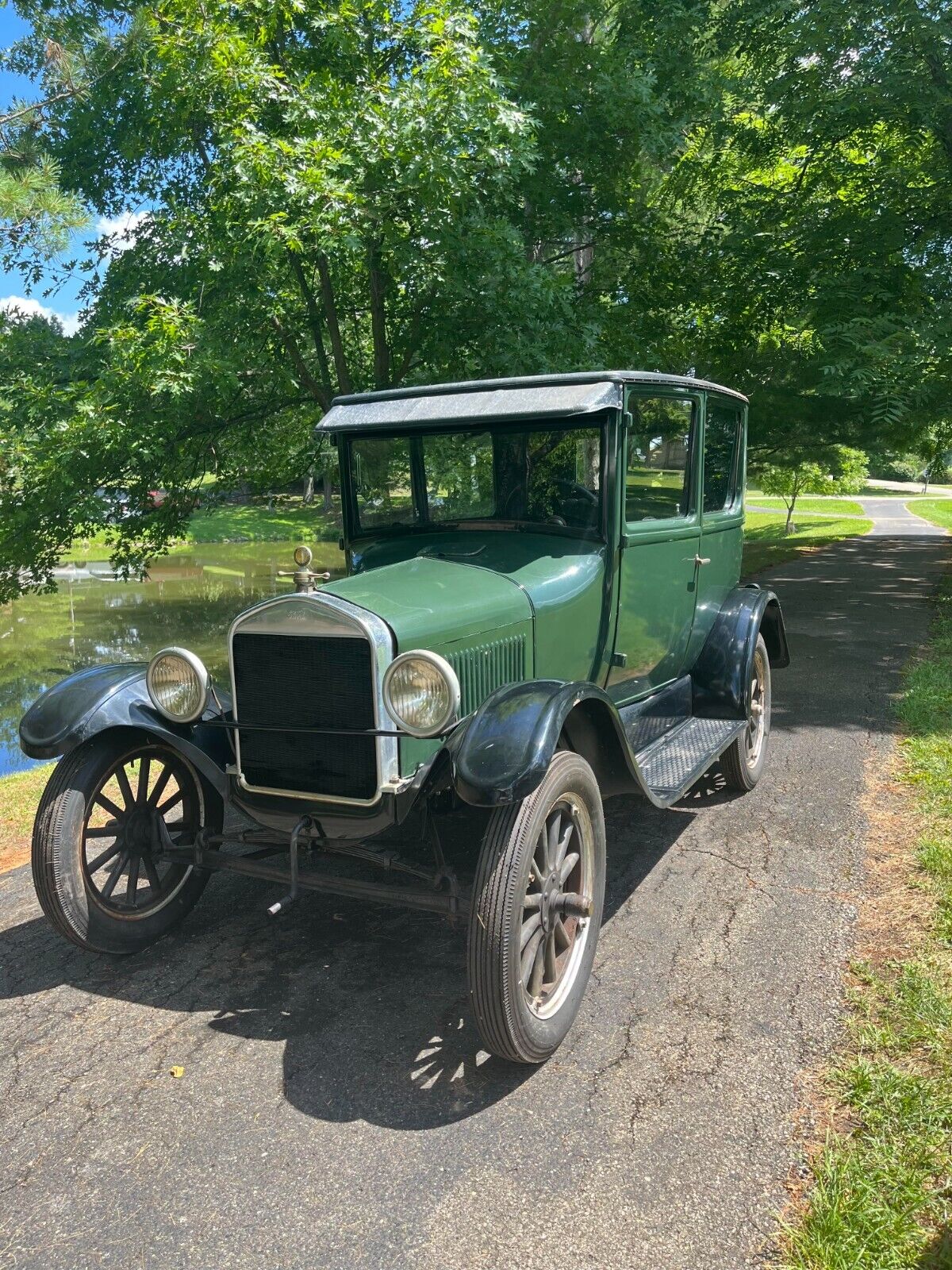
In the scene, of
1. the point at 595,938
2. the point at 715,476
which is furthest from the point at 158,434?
the point at 595,938

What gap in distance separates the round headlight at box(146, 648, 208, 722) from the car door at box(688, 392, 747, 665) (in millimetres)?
2658

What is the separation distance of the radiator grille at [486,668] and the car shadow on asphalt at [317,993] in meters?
0.80

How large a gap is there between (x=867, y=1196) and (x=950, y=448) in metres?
14.5

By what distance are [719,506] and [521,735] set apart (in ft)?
9.58

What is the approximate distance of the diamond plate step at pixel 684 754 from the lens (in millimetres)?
3822

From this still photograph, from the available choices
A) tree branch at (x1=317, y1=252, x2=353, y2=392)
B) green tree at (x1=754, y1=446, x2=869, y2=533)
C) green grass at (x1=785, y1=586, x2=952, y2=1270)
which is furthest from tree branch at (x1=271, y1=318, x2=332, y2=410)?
green tree at (x1=754, y1=446, x2=869, y2=533)

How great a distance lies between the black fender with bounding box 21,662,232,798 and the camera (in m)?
3.46

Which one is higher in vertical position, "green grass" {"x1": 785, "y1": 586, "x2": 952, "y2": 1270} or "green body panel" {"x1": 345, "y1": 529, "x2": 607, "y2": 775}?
"green body panel" {"x1": 345, "y1": 529, "x2": 607, "y2": 775}

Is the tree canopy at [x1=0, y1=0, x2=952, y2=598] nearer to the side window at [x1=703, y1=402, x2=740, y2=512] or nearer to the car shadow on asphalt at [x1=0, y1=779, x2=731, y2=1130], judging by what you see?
the side window at [x1=703, y1=402, x2=740, y2=512]

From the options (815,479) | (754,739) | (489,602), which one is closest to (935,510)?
(815,479)

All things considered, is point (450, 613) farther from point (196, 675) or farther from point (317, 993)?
point (317, 993)

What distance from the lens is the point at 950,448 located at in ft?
47.6

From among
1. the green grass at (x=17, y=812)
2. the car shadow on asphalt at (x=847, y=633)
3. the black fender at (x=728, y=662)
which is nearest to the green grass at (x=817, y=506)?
the car shadow on asphalt at (x=847, y=633)

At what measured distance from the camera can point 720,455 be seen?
17.1 feet
